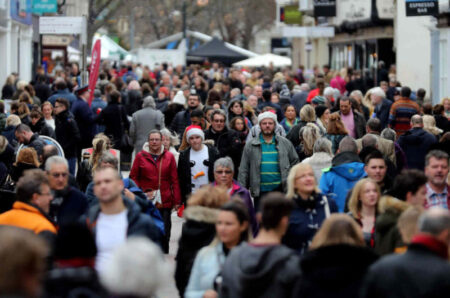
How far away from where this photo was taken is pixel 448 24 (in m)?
26.2

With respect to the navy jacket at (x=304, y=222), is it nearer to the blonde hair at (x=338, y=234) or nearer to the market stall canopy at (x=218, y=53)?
the blonde hair at (x=338, y=234)

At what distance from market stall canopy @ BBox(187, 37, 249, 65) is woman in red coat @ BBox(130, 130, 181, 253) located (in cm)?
3353

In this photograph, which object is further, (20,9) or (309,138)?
(20,9)

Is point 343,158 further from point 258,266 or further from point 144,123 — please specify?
point 144,123

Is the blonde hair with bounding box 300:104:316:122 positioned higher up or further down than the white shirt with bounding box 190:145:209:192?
higher up

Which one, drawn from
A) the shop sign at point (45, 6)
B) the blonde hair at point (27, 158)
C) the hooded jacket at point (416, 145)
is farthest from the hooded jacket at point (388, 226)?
the shop sign at point (45, 6)

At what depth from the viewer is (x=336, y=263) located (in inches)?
248

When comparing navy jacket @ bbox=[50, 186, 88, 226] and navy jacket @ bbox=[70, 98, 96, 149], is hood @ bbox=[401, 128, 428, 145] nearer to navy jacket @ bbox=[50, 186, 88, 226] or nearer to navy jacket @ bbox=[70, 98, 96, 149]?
navy jacket @ bbox=[50, 186, 88, 226]

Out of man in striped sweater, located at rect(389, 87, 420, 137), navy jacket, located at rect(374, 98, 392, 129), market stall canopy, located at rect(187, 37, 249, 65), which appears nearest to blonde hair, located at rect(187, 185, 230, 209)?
man in striped sweater, located at rect(389, 87, 420, 137)

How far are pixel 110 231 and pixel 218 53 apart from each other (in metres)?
39.1

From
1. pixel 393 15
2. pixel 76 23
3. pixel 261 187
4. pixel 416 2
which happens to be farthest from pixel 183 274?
pixel 393 15

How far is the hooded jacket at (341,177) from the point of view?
34.8 feet

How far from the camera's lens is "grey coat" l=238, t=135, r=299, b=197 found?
12469 mm

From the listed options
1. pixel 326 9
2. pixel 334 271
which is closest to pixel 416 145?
pixel 334 271
